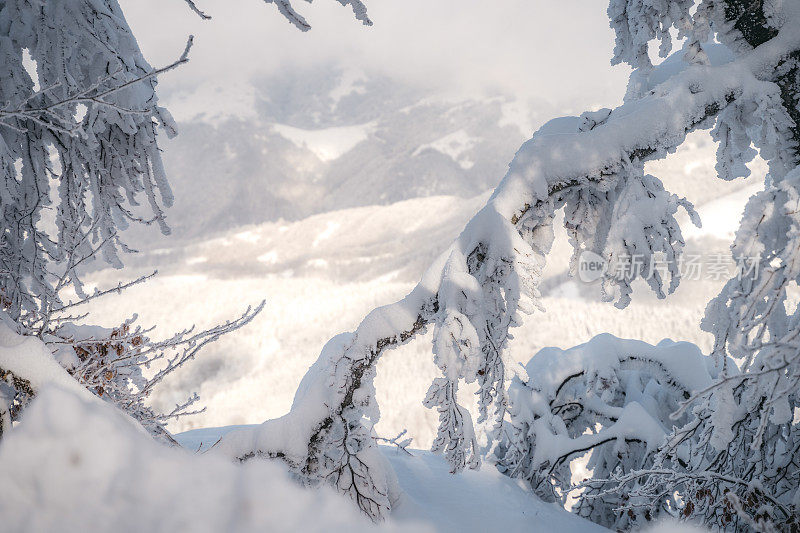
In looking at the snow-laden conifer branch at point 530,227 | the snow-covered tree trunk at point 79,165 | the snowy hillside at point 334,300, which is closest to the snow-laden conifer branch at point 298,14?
the snow-covered tree trunk at point 79,165

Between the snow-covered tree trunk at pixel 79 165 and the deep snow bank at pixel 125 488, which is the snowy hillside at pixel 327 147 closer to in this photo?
the snow-covered tree trunk at pixel 79 165

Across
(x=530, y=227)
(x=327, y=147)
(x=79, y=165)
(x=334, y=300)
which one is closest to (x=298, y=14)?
(x=530, y=227)

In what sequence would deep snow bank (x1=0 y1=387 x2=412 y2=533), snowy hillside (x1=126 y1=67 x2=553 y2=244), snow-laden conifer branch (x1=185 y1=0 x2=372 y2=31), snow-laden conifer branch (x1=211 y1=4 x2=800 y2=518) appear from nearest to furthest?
deep snow bank (x1=0 y1=387 x2=412 y2=533)
snow-laden conifer branch (x1=185 y1=0 x2=372 y2=31)
snow-laden conifer branch (x1=211 y1=4 x2=800 y2=518)
snowy hillside (x1=126 y1=67 x2=553 y2=244)

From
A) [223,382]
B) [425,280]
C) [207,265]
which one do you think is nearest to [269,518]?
[425,280]

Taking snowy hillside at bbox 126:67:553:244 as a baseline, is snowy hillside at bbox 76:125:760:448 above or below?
below

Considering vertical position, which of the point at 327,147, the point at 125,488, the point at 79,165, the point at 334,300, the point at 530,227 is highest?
the point at 327,147

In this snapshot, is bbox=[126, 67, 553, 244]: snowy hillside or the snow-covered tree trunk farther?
bbox=[126, 67, 553, 244]: snowy hillside

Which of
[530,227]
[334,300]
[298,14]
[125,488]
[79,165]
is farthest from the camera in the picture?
[334,300]

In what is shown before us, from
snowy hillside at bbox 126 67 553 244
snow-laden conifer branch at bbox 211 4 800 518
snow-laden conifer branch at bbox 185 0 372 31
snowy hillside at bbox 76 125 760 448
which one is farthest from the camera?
snowy hillside at bbox 126 67 553 244

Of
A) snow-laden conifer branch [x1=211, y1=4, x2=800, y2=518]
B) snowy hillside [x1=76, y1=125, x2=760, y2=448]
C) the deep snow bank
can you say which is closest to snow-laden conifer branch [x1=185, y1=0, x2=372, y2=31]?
snow-laden conifer branch [x1=211, y1=4, x2=800, y2=518]

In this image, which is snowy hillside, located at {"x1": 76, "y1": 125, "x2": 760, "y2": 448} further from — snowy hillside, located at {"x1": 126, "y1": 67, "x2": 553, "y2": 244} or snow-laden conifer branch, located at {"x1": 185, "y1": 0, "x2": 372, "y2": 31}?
snow-laden conifer branch, located at {"x1": 185, "y1": 0, "x2": 372, "y2": 31}

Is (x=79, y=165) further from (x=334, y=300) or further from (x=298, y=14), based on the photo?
(x=334, y=300)

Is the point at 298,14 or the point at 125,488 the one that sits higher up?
the point at 298,14

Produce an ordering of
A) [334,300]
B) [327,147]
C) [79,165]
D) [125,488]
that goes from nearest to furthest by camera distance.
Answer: [125,488] → [79,165] → [334,300] → [327,147]
